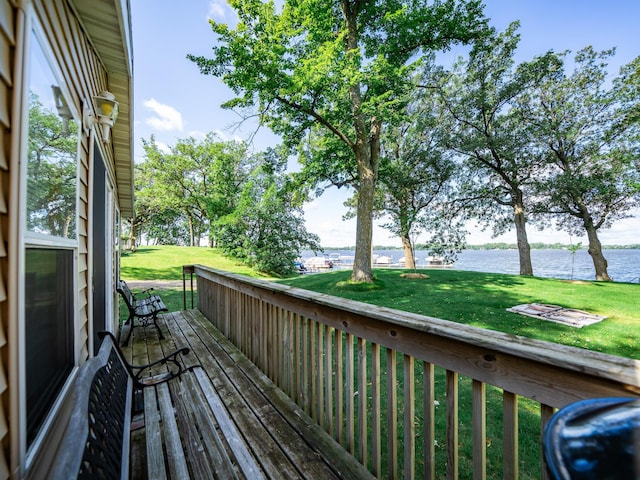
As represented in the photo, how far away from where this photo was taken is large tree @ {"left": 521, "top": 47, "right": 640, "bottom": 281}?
11273mm

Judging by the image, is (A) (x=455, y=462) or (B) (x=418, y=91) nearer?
(A) (x=455, y=462)

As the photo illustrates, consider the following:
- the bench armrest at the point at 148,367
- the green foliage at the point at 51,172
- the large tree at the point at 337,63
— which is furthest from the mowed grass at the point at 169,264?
the green foliage at the point at 51,172

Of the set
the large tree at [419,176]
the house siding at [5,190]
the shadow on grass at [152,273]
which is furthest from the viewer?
the shadow on grass at [152,273]

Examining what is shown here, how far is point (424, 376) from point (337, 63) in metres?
8.25

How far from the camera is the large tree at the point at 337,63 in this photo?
25.1ft

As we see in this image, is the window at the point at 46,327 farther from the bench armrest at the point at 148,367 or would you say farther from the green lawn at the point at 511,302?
the green lawn at the point at 511,302

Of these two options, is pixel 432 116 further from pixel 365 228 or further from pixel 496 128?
pixel 365 228

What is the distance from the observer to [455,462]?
1.31 meters

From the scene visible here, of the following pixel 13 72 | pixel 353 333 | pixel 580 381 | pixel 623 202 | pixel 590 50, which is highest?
pixel 590 50

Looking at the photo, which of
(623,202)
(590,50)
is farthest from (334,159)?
(623,202)

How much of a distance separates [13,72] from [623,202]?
18.0m

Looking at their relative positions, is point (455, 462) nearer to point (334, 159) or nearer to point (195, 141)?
point (334, 159)

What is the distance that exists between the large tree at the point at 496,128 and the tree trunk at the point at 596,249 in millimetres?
2550

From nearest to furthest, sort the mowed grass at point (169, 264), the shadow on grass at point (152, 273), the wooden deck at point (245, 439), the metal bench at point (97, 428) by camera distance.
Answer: the metal bench at point (97, 428) → the wooden deck at point (245, 439) → the shadow on grass at point (152, 273) → the mowed grass at point (169, 264)
